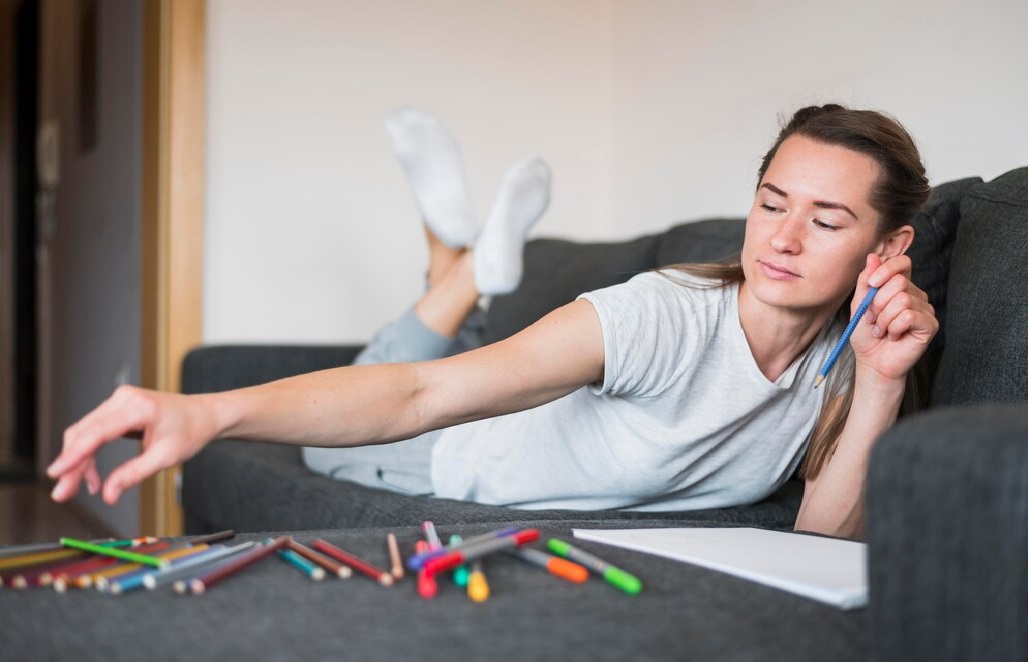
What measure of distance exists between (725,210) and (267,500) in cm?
126

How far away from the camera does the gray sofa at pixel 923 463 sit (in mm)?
595

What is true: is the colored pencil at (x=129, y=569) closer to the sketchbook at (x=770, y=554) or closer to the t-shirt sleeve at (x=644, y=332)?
the sketchbook at (x=770, y=554)

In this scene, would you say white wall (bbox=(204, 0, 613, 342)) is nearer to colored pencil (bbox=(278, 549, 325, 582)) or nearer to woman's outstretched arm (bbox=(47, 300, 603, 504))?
woman's outstretched arm (bbox=(47, 300, 603, 504))

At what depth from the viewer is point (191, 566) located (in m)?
0.81

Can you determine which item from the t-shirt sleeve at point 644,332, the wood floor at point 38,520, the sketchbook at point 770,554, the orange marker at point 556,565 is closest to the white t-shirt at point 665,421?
the t-shirt sleeve at point 644,332

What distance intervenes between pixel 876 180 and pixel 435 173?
102 cm

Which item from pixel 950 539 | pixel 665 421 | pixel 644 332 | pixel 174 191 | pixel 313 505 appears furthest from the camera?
pixel 174 191

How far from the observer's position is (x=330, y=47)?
2637 millimetres

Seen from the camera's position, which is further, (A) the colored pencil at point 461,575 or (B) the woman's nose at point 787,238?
(B) the woman's nose at point 787,238

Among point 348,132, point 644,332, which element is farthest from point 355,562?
point 348,132

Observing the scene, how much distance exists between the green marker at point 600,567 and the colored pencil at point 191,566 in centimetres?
27

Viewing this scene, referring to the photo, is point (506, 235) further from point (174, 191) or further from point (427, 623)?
point (427, 623)

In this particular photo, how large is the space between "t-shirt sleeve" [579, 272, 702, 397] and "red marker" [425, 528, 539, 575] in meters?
0.31

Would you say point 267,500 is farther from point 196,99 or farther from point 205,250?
point 196,99
